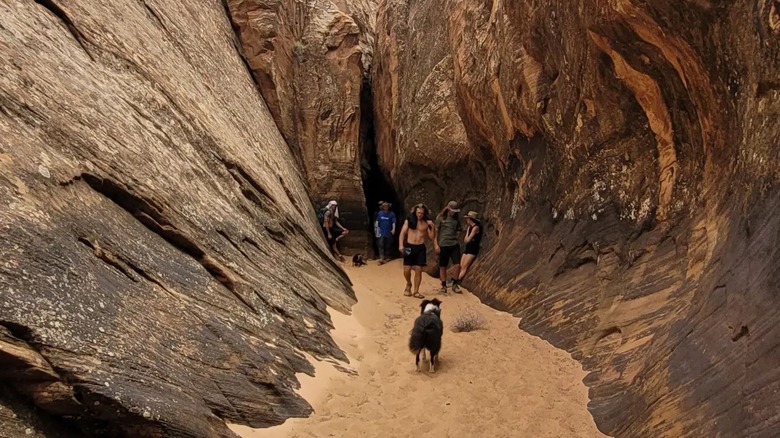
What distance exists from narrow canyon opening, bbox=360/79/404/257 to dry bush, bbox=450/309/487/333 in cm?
912

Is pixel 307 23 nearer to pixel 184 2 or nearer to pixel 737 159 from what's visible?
pixel 184 2

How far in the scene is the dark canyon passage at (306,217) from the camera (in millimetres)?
3811

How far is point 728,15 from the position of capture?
489cm

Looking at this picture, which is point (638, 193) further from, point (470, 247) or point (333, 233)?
point (333, 233)

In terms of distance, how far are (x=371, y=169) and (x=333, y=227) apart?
460cm

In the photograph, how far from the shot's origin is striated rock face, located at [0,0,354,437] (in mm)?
3607

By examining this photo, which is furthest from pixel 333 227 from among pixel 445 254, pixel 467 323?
pixel 467 323

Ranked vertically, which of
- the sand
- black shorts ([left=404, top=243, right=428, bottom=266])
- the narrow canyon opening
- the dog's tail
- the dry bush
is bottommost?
the sand

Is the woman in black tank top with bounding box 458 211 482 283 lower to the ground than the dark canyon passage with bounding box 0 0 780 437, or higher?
higher

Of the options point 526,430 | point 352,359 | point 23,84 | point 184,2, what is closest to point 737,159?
point 526,430

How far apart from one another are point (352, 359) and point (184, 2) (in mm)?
7786

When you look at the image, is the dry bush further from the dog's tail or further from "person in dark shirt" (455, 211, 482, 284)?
"person in dark shirt" (455, 211, 482, 284)

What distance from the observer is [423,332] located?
6734mm

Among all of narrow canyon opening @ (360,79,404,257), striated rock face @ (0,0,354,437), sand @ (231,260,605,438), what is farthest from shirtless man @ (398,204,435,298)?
narrow canyon opening @ (360,79,404,257)
